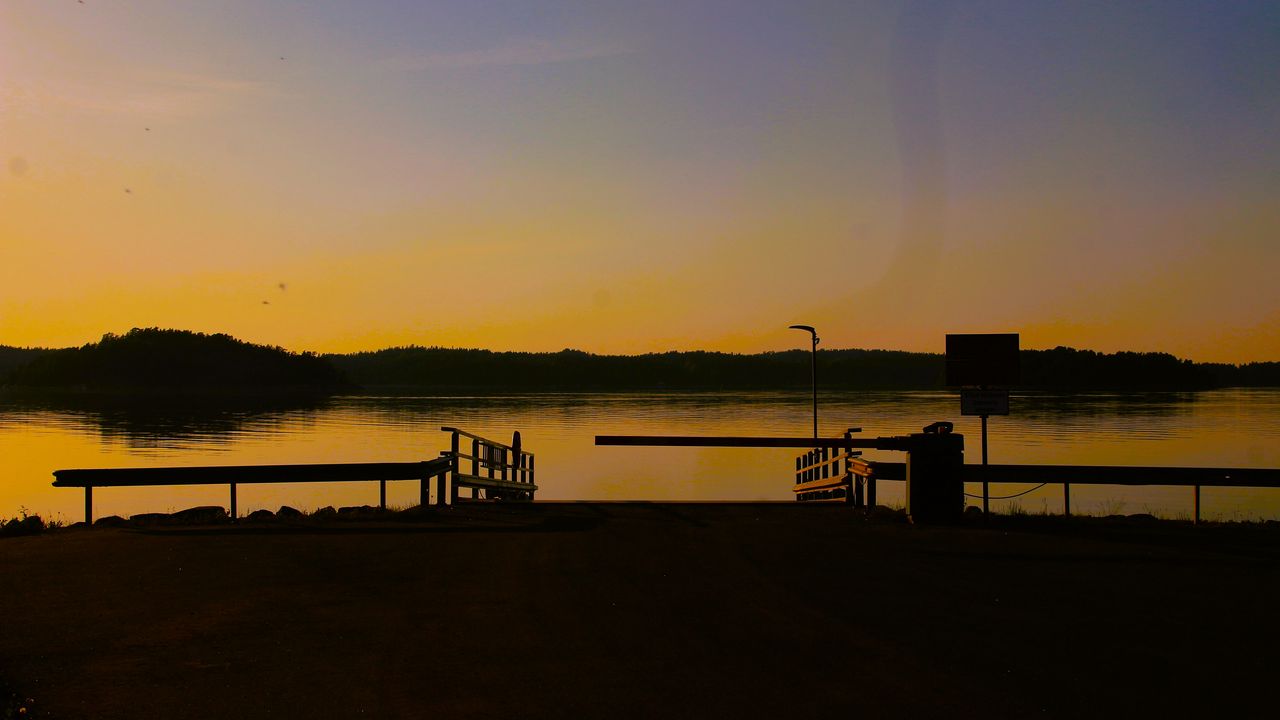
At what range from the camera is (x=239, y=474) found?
17922 millimetres

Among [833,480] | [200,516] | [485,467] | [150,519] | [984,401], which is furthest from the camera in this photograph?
[485,467]

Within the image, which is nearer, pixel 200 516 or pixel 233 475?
pixel 233 475

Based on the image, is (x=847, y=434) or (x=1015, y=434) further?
(x=1015, y=434)

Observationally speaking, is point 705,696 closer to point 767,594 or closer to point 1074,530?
point 767,594

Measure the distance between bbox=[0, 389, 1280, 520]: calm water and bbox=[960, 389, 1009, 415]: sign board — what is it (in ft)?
31.7

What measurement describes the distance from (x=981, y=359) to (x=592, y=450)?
169 feet

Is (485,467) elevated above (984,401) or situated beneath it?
situated beneath

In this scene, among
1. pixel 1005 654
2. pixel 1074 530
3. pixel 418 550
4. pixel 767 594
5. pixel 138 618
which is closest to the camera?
pixel 1005 654

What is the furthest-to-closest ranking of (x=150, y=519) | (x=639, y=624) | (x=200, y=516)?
(x=200, y=516) < (x=150, y=519) < (x=639, y=624)

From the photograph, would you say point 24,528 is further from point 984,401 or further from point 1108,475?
point 1108,475

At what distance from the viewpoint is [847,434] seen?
2300cm

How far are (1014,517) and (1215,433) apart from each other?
61.9 m

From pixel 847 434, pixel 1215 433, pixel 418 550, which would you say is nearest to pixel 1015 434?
pixel 1215 433

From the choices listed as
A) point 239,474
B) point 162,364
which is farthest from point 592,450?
point 162,364
